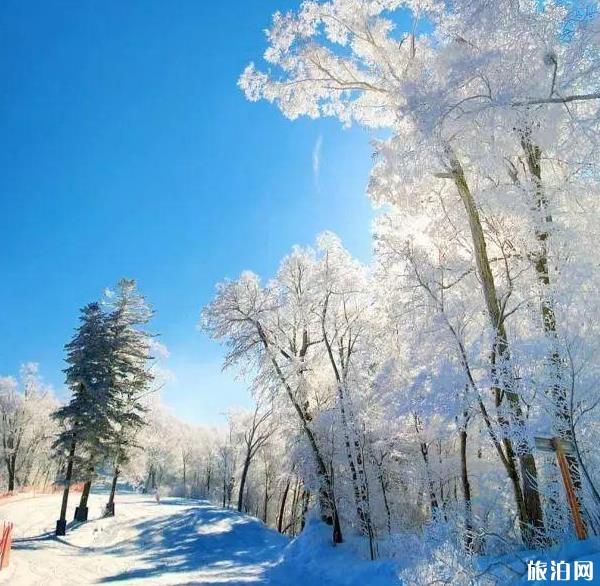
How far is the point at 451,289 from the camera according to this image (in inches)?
422

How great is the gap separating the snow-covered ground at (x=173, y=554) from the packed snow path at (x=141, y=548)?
0.03 m

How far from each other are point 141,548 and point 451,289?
601 inches

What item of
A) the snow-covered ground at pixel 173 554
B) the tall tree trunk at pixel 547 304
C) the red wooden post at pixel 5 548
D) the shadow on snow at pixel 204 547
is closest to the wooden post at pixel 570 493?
the tall tree trunk at pixel 547 304

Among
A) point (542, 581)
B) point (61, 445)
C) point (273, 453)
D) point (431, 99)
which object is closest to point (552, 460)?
point (542, 581)

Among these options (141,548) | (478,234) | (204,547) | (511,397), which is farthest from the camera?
(204,547)

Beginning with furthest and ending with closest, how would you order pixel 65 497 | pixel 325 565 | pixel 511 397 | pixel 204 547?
pixel 65 497 → pixel 204 547 → pixel 325 565 → pixel 511 397

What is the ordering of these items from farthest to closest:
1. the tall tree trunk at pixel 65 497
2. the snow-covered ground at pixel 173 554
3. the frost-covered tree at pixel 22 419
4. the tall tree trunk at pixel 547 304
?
the frost-covered tree at pixel 22 419 < the tall tree trunk at pixel 65 497 < the snow-covered ground at pixel 173 554 < the tall tree trunk at pixel 547 304

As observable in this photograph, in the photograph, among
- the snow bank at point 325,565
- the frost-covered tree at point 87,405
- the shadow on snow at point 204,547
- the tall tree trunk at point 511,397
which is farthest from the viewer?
the frost-covered tree at point 87,405

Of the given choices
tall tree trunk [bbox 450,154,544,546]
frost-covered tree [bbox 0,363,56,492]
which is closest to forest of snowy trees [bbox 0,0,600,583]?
tall tree trunk [bbox 450,154,544,546]

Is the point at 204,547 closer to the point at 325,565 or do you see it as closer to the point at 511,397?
the point at 325,565

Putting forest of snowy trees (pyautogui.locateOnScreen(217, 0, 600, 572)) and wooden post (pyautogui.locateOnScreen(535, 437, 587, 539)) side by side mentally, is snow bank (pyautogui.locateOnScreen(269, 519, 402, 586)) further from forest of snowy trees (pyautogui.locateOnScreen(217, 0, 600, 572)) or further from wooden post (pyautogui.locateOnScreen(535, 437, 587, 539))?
wooden post (pyautogui.locateOnScreen(535, 437, 587, 539))

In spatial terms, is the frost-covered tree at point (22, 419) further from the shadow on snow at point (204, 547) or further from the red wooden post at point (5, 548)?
the red wooden post at point (5, 548)

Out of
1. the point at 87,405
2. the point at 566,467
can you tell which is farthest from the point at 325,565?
the point at 87,405

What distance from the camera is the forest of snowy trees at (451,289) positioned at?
19.6 feet
